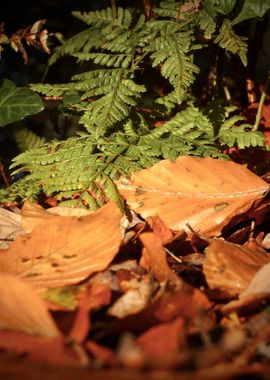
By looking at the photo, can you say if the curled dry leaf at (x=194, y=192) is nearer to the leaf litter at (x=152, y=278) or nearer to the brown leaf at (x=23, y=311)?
the leaf litter at (x=152, y=278)

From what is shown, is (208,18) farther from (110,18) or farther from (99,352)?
(99,352)

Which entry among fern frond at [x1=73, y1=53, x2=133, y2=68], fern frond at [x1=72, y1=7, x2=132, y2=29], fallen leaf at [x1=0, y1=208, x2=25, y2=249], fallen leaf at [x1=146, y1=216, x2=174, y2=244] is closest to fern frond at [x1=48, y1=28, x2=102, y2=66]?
fern frond at [x1=72, y1=7, x2=132, y2=29]

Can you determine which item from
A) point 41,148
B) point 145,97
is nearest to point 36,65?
point 145,97

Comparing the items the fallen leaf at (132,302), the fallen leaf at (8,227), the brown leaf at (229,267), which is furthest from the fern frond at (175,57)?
the fallen leaf at (132,302)

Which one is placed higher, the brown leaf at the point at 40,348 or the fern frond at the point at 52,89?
the fern frond at the point at 52,89

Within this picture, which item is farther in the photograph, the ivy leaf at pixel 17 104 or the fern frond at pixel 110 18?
the fern frond at pixel 110 18
